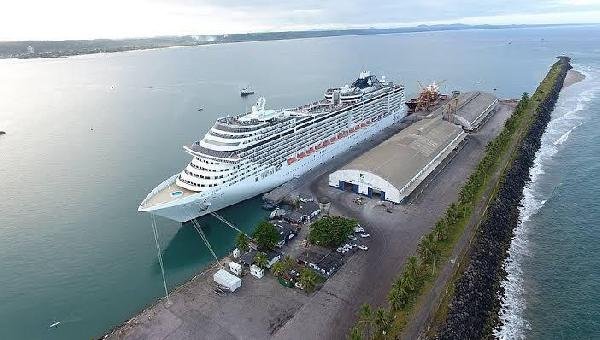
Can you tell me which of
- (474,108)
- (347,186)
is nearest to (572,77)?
(474,108)

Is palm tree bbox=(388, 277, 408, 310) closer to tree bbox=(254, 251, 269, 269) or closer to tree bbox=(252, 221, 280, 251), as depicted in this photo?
tree bbox=(254, 251, 269, 269)

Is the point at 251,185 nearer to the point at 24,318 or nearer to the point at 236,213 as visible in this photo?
the point at 236,213

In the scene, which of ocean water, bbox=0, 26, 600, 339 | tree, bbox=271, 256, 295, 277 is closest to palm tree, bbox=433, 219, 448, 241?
ocean water, bbox=0, 26, 600, 339

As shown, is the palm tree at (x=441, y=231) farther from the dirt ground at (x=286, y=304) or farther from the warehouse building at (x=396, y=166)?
the warehouse building at (x=396, y=166)

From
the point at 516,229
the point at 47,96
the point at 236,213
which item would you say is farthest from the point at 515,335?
the point at 47,96

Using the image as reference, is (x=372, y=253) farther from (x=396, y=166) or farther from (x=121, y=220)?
(x=121, y=220)

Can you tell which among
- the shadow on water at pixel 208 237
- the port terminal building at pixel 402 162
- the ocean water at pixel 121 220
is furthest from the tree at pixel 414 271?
the shadow on water at pixel 208 237
